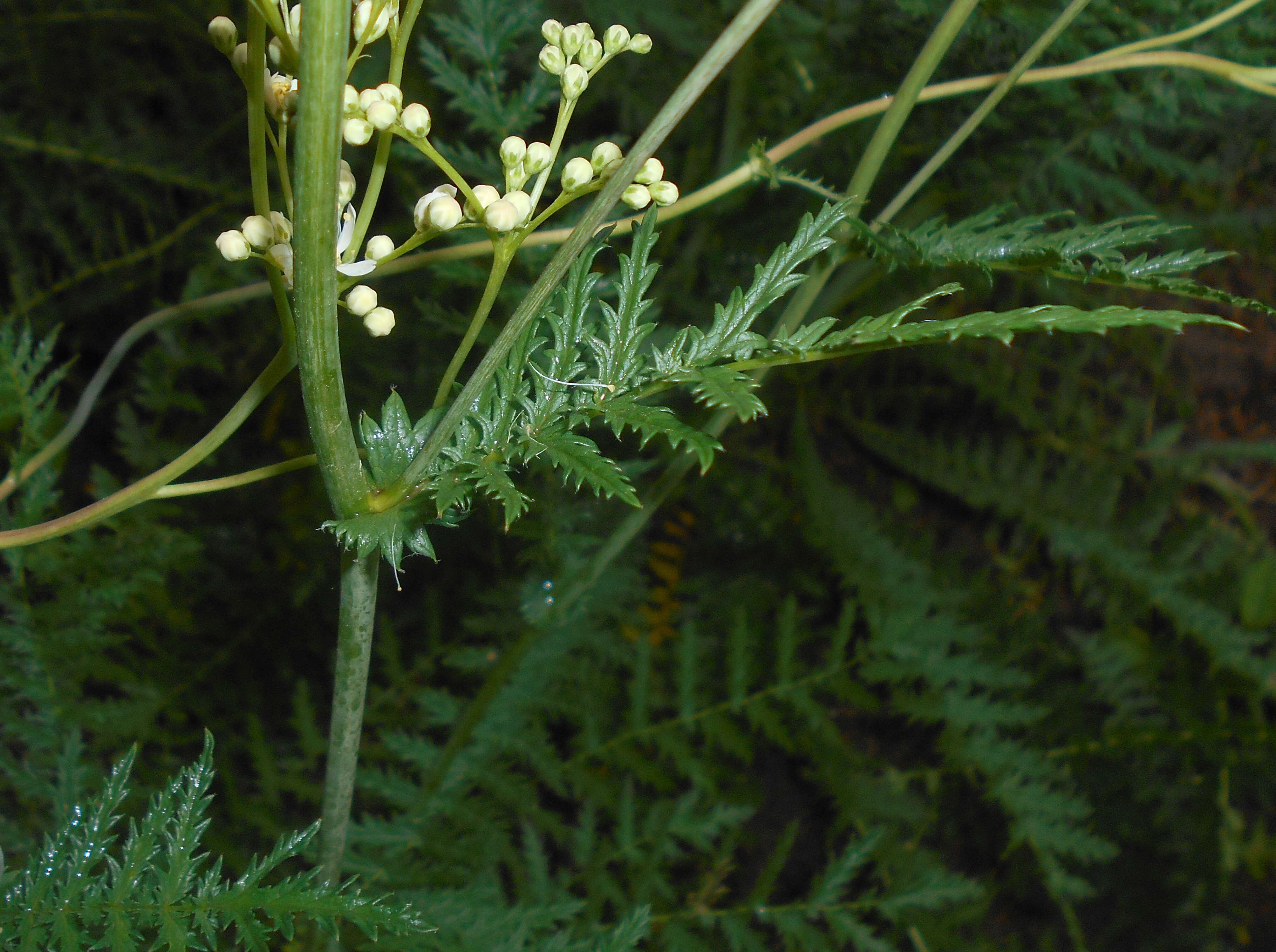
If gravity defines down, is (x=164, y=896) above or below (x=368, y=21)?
below

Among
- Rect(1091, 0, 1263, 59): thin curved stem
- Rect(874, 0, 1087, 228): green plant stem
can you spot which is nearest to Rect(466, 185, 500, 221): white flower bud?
Rect(874, 0, 1087, 228): green plant stem

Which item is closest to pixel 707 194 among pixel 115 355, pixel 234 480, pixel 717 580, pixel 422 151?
pixel 422 151

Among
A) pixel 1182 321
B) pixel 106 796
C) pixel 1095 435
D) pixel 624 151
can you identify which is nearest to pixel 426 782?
pixel 106 796

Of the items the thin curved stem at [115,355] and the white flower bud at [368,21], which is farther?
the thin curved stem at [115,355]

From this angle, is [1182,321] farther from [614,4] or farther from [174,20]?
[174,20]

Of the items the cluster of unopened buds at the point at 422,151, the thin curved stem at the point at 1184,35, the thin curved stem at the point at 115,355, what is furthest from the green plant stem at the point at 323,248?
the thin curved stem at the point at 1184,35

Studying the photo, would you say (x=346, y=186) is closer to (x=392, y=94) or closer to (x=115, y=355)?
(x=392, y=94)

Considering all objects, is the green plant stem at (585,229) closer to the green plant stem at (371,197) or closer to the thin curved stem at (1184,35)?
the green plant stem at (371,197)
